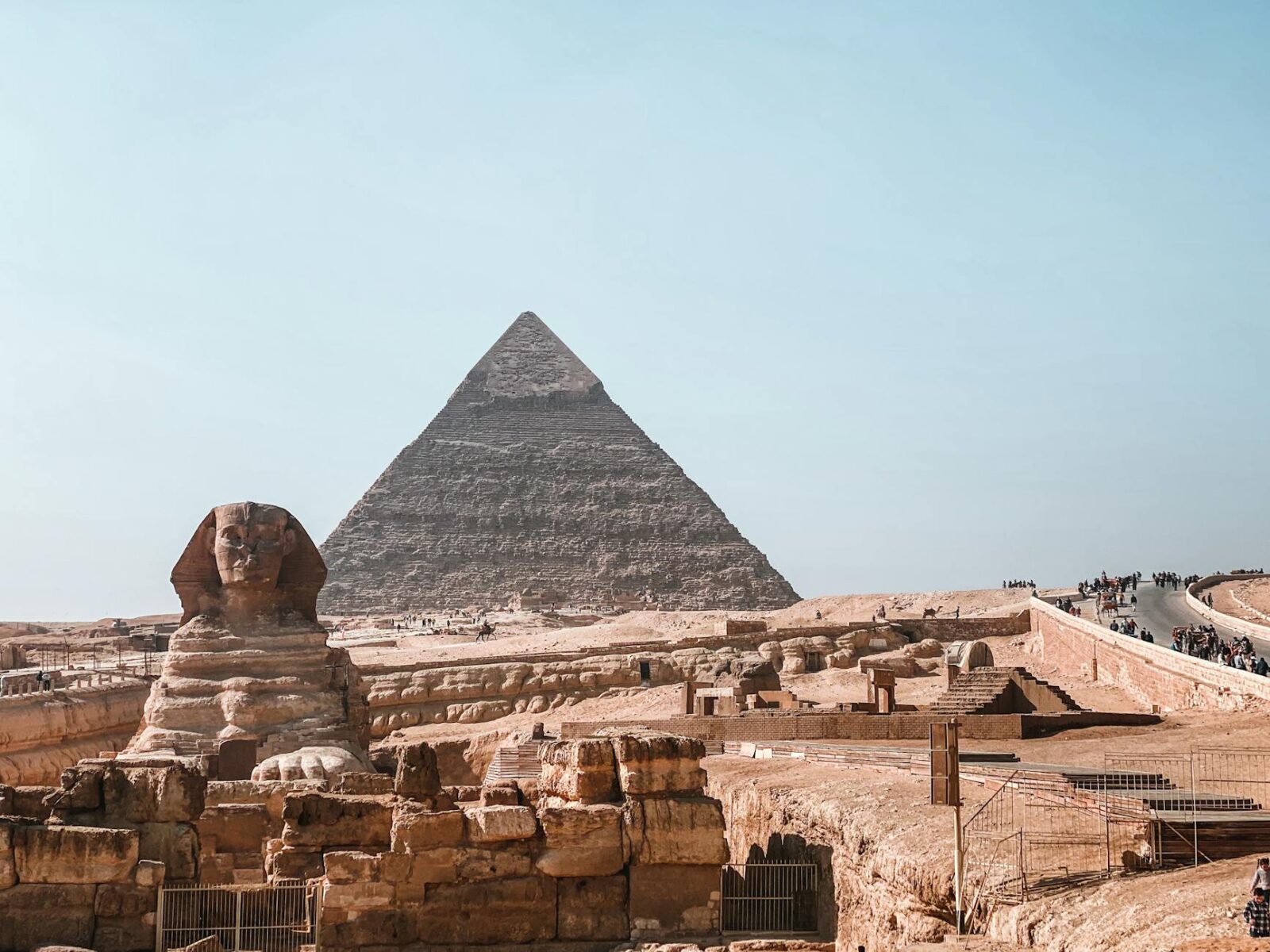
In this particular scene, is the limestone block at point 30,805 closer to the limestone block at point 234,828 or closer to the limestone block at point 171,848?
the limestone block at point 171,848

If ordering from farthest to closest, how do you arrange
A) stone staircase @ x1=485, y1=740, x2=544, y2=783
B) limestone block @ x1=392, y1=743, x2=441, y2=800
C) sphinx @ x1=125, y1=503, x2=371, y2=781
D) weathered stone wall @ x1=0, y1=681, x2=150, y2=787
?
weathered stone wall @ x1=0, y1=681, x2=150, y2=787, sphinx @ x1=125, y1=503, x2=371, y2=781, stone staircase @ x1=485, y1=740, x2=544, y2=783, limestone block @ x1=392, y1=743, x2=441, y2=800

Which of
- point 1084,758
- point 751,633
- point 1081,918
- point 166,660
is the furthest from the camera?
point 751,633

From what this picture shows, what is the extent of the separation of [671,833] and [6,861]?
2.67 meters

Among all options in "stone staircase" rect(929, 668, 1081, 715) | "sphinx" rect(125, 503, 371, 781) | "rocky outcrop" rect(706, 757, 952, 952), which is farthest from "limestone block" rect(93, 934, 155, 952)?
"stone staircase" rect(929, 668, 1081, 715)

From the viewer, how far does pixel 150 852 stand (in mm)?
6895

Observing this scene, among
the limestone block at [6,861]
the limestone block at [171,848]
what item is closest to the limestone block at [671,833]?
the limestone block at [171,848]

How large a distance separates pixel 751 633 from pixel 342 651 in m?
24.9

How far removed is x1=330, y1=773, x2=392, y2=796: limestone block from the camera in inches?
336

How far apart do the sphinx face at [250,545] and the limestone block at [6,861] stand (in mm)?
9174

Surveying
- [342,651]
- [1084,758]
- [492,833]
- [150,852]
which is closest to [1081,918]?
[492,833]

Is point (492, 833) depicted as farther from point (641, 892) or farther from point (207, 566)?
point (207, 566)

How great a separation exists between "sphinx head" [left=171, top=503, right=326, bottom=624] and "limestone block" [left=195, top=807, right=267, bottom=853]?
6480mm

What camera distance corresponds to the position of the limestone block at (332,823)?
705 centimetres

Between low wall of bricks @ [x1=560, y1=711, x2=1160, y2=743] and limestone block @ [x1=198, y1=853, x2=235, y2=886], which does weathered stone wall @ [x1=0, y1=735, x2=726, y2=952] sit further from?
low wall of bricks @ [x1=560, y1=711, x2=1160, y2=743]
